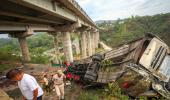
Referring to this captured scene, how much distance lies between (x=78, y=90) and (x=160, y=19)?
3196 inches

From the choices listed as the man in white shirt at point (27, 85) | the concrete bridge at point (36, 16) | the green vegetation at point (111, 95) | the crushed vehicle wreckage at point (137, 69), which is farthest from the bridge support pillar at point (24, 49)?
the man in white shirt at point (27, 85)

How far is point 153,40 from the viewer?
11359 millimetres

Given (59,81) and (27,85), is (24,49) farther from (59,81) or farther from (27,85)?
(27,85)

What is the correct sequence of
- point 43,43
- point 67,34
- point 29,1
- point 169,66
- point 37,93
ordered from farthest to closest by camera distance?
point 43,43 < point 67,34 < point 169,66 < point 29,1 < point 37,93

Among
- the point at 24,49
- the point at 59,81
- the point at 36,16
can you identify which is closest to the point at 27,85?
the point at 59,81

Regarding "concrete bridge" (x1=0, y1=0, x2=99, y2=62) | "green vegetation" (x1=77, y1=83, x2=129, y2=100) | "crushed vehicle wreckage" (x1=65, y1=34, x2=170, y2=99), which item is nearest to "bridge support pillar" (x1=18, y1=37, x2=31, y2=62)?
"concrete bridge" (x1=0, y1=0, x2=99, y2=62)

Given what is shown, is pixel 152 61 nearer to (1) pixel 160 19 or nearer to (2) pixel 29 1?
(2) pixel 29 1

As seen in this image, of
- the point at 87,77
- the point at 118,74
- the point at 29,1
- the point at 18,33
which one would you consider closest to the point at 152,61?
the point at 118,74

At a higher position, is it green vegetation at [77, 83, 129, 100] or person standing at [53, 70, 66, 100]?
person standing at [53, 70, 66, 100]

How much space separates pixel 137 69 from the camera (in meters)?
9.53

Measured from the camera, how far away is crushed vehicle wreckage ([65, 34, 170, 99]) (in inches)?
365

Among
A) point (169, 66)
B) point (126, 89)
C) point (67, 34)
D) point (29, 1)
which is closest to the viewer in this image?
point (29, 1)

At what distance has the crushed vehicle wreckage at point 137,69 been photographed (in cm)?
927

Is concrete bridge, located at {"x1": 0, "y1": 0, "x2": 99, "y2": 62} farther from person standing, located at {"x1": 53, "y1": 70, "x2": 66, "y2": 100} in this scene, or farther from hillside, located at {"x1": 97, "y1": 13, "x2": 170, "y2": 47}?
hillside, located at {"x1": 97, "y1": 13, "x2": 170, "y2": 47}
